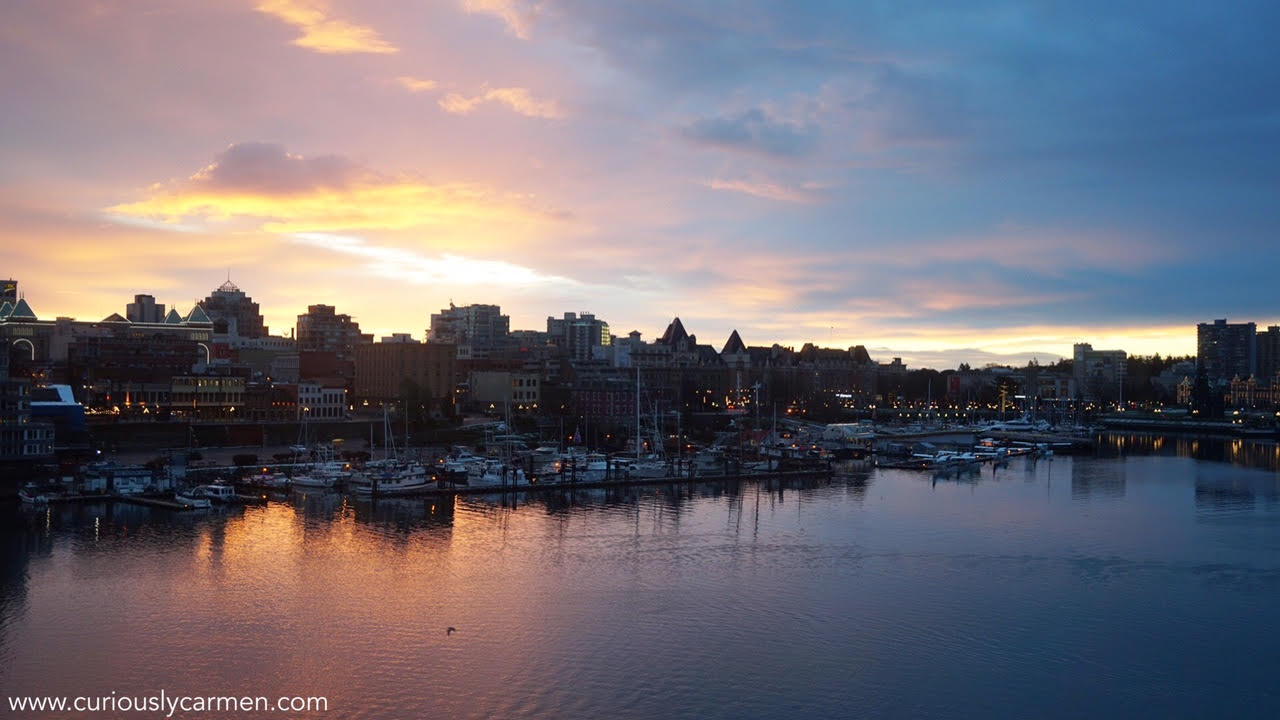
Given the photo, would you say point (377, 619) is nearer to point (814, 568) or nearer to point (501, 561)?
point (501, 561)

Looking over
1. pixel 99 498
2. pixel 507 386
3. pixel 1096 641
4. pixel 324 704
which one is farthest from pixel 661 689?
pixel 507 386

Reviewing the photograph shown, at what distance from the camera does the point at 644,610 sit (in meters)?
16.2

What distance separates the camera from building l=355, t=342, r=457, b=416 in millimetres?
53625

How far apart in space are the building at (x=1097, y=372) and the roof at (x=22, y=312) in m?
87.6

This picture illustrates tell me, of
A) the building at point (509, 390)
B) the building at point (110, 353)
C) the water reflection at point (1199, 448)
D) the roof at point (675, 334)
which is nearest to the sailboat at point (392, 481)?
the building at point (110, 353)

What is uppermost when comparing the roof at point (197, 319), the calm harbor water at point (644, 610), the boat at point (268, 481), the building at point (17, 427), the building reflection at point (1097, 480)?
the roof at point (197, 319)

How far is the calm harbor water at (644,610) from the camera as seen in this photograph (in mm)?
12820

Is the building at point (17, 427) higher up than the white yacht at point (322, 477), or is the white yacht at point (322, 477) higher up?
the building at point (17, 427)

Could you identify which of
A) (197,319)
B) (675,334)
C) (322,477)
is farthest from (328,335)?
(322,477)

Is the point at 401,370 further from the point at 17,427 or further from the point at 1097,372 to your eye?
the point at 1097,372

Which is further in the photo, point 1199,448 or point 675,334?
point 675,334

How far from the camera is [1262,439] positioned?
63.2m

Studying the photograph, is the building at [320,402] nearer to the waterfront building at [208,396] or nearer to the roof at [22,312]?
the waterfront building at [208,396]

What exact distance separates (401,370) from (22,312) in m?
20.7
